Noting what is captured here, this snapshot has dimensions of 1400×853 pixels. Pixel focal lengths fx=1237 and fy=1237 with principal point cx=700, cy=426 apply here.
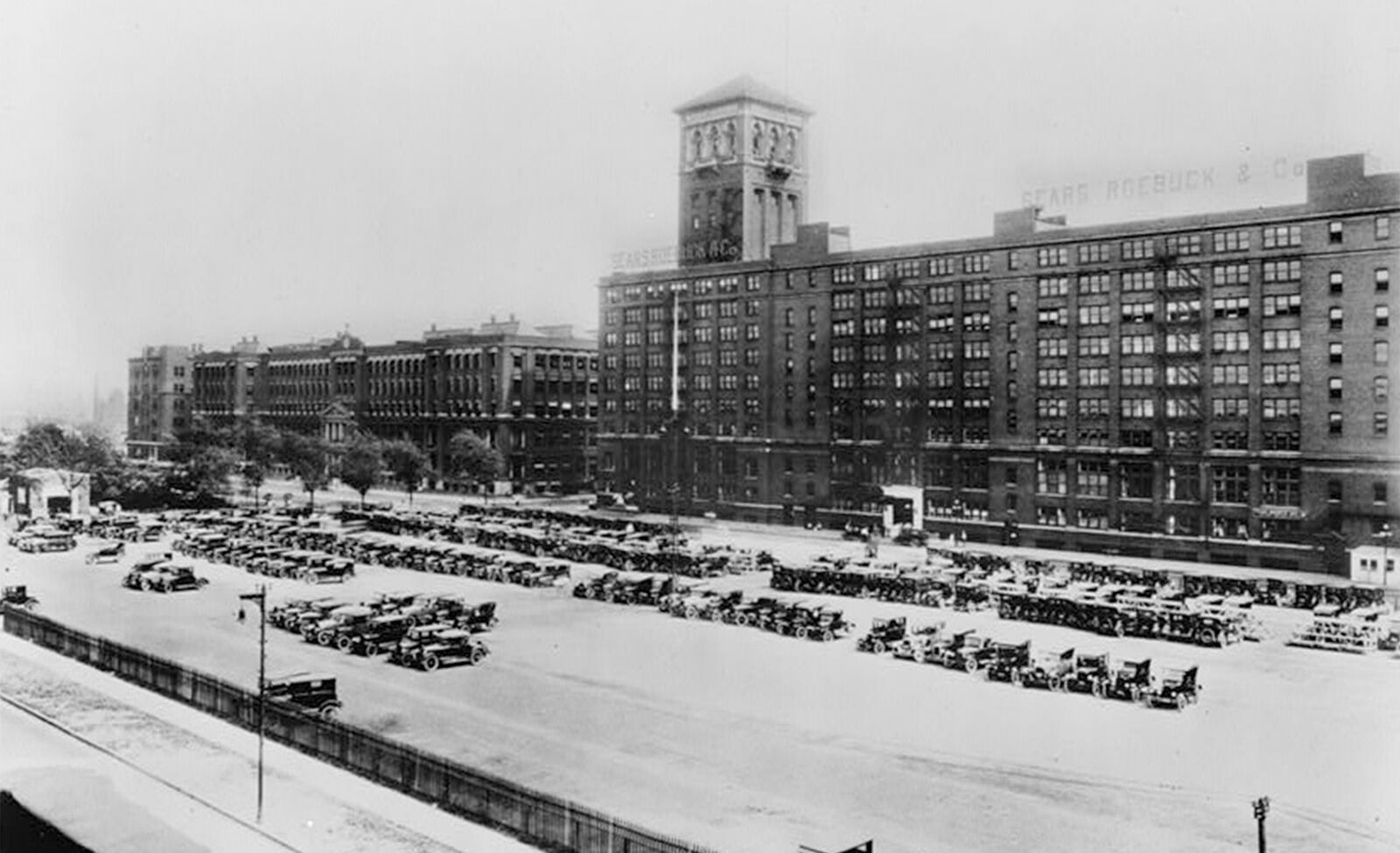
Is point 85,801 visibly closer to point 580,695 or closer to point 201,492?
point 580,695

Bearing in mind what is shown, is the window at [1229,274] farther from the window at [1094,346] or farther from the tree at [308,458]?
the tree at [308,458]

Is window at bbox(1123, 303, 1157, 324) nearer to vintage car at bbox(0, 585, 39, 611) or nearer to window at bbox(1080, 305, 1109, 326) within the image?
window at bbox(1080, 305, 1109, 326)

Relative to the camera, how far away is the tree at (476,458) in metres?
146

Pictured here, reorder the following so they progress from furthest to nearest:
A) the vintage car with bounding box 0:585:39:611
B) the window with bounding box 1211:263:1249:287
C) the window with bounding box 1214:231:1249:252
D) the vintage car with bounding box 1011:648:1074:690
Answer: the window with bounding box 1211:263:1249:287
the window with bounding box 1214:231:1249:252
the vintage car with bounding box 0:585:39:611
the vintage car with bounding box 1011:648:1074:690

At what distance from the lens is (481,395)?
6078 inches

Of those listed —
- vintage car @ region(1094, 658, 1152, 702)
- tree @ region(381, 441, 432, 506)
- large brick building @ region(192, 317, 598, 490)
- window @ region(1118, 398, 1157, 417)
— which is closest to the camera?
vintage car @ region(1094, 658, 1152, 702)

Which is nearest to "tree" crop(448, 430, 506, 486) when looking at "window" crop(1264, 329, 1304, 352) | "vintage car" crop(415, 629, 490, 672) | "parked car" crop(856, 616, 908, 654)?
"window" crop(1264, 329, 1304, 352)

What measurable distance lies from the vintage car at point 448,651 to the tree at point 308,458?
83.9 metres

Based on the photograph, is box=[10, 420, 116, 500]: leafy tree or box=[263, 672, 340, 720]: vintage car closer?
box=[263, 672, 340, 720]: vintage car

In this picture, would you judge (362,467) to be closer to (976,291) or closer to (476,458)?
(476,458)

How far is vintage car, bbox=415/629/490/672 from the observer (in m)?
53.2

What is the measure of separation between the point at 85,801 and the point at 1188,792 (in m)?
Answer: 30.7

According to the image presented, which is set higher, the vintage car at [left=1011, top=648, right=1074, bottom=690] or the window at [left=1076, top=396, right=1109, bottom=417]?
the window at [left=1076, top=396, right=1109, bottom=417]

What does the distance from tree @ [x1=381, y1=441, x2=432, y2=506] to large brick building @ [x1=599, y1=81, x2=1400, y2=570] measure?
21925 mm
